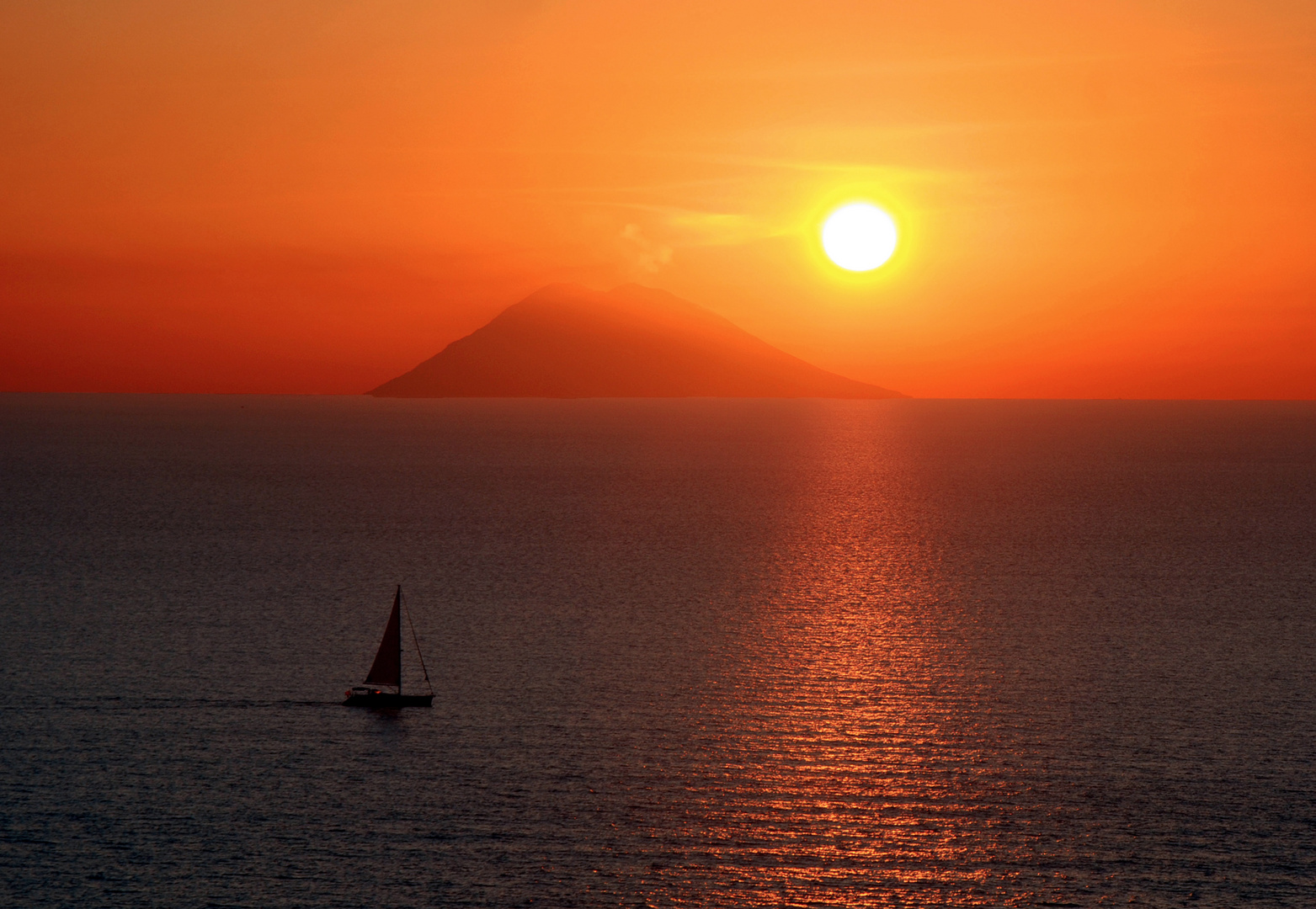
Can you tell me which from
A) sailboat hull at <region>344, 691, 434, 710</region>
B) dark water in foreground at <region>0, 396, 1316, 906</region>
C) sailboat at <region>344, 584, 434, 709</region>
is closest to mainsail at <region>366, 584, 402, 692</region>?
sailboat at <region>344, 584, 434, 709</region>

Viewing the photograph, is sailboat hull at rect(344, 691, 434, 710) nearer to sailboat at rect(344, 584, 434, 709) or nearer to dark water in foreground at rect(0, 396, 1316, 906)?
sailboat at rect(344, 584, 434, 709)

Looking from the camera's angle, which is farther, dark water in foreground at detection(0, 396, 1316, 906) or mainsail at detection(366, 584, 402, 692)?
mainsail at detection(366, 584, 402, 692)

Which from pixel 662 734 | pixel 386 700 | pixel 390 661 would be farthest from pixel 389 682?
pixel 662 734

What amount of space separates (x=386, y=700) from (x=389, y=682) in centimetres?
179

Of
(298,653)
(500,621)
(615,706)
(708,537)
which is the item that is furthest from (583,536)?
(615,706)

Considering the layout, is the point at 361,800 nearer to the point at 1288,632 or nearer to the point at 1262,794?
the point at 1262,794

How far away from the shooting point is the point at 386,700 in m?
64.9

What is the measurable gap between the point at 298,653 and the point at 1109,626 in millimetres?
58794

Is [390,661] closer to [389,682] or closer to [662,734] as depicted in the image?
[389,682]

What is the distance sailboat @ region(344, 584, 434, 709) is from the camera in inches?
2564

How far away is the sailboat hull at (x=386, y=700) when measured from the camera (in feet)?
213

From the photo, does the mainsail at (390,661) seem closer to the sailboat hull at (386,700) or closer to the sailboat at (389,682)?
the sailboat at (389,682)

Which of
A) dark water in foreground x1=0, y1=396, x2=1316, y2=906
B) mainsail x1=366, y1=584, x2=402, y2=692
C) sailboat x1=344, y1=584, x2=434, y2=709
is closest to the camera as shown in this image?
dark water in foreground x1=0, y1=396, x2=1316, y2=906

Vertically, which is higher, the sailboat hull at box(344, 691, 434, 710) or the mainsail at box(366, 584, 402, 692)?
the mainsail at box(366, 584, 402, 692)
